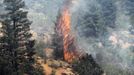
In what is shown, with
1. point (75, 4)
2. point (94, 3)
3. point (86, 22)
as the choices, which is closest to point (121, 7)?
point (94, 3)

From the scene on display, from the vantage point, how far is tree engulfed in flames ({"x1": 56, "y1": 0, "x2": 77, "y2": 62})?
1549 inches

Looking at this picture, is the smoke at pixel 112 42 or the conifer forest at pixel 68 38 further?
the smoke at pixel 112 42

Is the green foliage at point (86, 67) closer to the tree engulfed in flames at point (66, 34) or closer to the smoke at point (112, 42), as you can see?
the tree engulfed in flames at point (66, 34)

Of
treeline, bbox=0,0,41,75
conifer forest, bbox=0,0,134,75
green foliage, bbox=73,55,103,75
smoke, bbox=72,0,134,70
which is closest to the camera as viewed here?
treeline, bbox=0,0,41,75

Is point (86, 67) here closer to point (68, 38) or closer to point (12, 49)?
point (68, 38)

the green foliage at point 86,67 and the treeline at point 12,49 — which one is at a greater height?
the treeline at point 12,49

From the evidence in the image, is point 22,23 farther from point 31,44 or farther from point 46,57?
point 46,57

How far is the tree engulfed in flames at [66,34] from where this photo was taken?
39344mm

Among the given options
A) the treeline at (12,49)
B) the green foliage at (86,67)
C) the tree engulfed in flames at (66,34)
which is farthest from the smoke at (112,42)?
the treeline at (12,49)

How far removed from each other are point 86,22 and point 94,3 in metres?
4.91

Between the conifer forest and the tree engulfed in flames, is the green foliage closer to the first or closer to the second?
the conifer forest

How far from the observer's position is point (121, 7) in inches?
2398

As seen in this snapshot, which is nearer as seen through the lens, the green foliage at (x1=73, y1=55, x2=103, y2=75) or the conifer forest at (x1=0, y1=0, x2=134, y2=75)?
the conifer forest at (x1=0, y1=0, x2=134, y2=75)

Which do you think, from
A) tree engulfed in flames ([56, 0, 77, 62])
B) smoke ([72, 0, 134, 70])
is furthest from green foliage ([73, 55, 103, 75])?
smoke ([72, 0, 134, 70])
